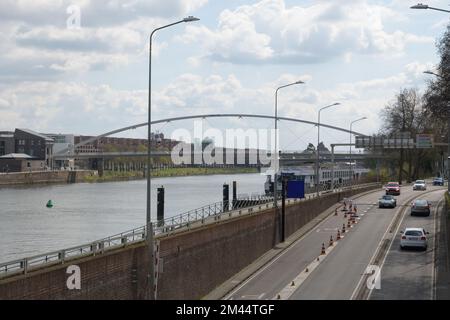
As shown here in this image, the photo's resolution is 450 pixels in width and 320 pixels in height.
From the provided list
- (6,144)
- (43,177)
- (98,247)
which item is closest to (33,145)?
(6,144)

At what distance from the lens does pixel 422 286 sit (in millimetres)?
29078

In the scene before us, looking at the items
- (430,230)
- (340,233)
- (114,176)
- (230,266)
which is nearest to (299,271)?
(230,266)

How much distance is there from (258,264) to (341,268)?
466cm

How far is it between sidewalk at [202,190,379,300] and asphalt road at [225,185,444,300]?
328mm

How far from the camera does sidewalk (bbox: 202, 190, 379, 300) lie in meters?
29.0

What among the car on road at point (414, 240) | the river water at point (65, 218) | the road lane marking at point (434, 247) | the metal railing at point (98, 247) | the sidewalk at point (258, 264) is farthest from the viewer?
the river water at point (65, 218)

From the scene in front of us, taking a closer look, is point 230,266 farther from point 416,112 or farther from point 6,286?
point 416,112

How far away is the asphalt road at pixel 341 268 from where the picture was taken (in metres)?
28.0

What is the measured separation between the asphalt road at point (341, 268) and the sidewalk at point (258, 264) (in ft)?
1.08

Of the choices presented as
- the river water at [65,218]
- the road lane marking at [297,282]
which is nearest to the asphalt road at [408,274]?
the road lane marking at [297,282]

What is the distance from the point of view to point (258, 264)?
36.1m
